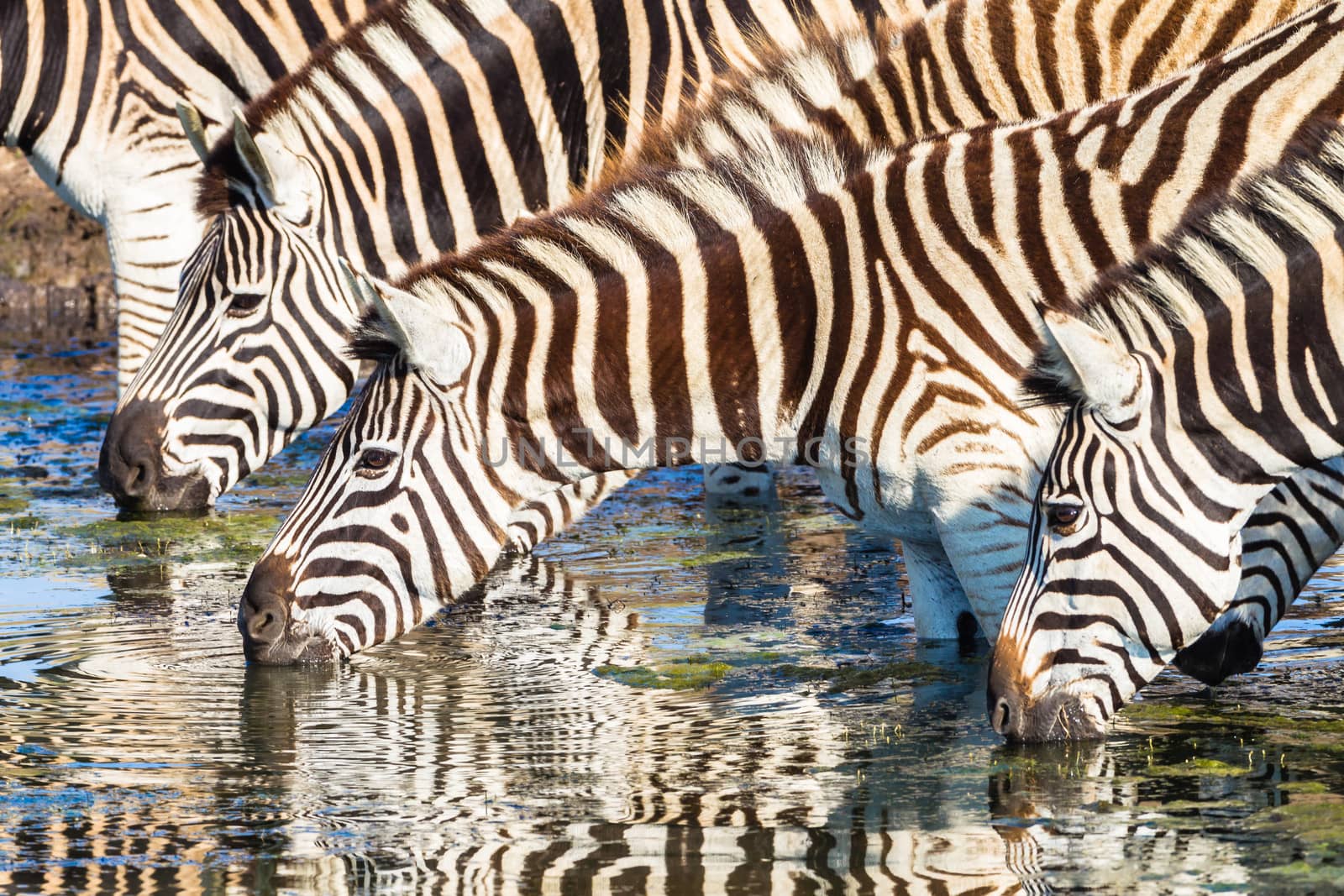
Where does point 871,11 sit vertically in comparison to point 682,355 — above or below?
above

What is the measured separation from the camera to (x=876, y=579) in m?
9.77

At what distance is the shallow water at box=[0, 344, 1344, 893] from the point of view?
5.84 meters

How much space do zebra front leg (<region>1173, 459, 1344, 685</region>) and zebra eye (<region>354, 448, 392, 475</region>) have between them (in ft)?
10.1

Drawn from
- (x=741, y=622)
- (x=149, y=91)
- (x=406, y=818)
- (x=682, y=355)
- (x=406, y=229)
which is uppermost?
(x=149, y=91)

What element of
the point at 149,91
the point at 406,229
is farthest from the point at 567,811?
the point at 149,91

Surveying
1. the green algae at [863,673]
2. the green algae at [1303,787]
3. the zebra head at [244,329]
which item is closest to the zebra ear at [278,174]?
the zebra head at [244,329]

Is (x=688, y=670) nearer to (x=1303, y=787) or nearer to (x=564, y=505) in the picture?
(x=564, y=505)

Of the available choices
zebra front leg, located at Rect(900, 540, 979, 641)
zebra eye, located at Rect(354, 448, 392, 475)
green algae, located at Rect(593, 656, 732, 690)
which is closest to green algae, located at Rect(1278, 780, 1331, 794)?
zebra front leg, located at Rect(900, 540, 979, 641)

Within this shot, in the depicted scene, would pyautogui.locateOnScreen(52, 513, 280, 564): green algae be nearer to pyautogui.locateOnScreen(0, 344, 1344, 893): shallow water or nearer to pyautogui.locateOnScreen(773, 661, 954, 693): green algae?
pyautogui.locateOnScreen(0, 344, 1344, 893): shallow water

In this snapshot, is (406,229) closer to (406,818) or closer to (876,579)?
(876,579)

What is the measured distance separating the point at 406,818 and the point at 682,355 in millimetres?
2202

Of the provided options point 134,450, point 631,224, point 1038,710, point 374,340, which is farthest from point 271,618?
point 1038,710

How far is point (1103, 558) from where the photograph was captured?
637 cm

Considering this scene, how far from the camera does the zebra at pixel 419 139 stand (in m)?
8.98
